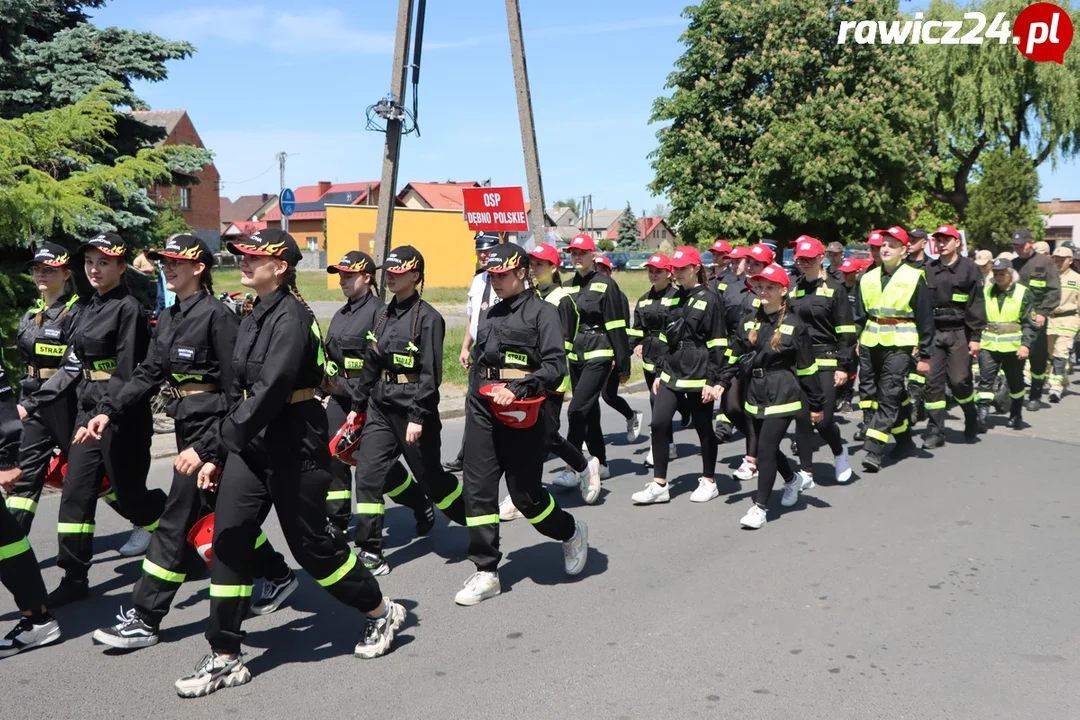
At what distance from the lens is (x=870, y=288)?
9141 millimetres

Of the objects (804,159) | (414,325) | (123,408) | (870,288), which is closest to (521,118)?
(870,288)

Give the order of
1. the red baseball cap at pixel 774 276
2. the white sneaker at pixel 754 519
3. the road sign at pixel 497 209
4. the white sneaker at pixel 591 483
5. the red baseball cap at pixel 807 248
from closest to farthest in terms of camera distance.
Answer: the white sneaker at pixel 754 519, the red baseball cap at pixel 774 276, the white sneaker at pixel 591 483, the red baseball cap at pixel 807 248, the road sign at pixel 497 209

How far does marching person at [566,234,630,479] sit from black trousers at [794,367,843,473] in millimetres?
1577

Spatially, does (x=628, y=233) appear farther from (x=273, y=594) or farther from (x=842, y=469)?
(x=273, y=594)

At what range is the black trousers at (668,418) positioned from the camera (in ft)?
24.9

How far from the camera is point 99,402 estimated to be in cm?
530

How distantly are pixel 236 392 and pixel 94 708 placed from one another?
146 cm

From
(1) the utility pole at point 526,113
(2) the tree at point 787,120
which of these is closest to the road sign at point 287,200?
(1) the utility pole at point 526,113

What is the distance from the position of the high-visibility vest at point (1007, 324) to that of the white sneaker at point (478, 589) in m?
7.91

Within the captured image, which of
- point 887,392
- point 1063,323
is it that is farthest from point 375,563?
point 1063,323

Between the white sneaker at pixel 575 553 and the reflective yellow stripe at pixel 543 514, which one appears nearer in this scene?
the reflective yellow stripe at pixel 543 514

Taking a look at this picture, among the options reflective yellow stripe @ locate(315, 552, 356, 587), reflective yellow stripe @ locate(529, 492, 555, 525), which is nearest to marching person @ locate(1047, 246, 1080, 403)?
reflective yellow stripe @ locate(529, 492, 555, 525)

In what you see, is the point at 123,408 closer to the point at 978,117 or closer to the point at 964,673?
the point at 964,673

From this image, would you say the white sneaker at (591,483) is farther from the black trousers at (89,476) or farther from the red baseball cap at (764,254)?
the black trousers at (89,476)
